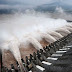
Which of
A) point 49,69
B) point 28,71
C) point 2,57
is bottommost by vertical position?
point 2,57

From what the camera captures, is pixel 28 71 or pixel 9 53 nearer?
pixel 28 71

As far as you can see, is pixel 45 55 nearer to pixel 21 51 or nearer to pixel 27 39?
pixel 21 51

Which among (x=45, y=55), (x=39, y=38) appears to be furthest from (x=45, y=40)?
(x=45, y=55)

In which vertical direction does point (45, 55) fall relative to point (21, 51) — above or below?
above

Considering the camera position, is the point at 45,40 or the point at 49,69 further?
the point at 45,40

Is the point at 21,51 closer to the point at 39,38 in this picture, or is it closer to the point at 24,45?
the point at 24,45

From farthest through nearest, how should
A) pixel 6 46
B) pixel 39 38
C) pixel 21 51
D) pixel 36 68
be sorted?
1. pixel 39 38
2. pixel 6 46
3. pixel 21 51
4. pixel 36 68

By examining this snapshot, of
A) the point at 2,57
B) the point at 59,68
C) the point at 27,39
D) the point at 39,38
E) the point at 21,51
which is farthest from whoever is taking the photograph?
the point at 39,38

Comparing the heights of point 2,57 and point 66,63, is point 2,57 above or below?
below

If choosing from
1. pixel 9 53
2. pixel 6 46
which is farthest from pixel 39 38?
pixel 9 53
